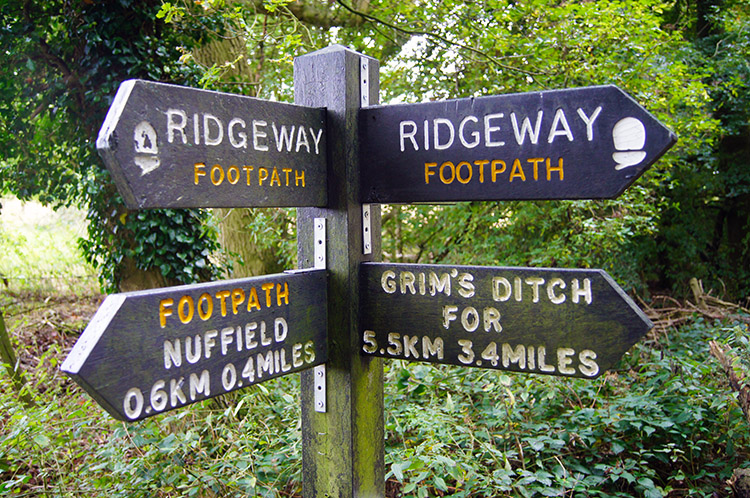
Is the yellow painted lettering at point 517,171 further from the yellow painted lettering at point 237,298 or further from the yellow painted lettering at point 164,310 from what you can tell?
the yellow painted lettering at point 164,310

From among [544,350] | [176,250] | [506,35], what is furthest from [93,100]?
[544,350]

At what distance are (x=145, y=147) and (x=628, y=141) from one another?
51.0 inches

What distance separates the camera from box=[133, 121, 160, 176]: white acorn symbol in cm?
145

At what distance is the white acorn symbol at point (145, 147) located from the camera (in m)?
1.45

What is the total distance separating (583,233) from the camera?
580 cm

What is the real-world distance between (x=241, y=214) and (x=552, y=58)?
419 centimetres

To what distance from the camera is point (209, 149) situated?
165 centimetres

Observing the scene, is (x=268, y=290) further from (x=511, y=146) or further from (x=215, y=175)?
(x=511, y=146)

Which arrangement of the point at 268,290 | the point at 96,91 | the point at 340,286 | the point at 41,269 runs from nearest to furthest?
the point at 268,290
the point at 340,286
the point at 96,91
the point at 41,269

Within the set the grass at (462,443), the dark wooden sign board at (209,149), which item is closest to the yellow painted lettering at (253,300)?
the dark wooden sign board at (209,149)

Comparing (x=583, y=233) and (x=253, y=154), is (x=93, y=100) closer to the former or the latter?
(x=253, y=154)

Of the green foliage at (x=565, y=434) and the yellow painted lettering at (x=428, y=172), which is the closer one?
the yellow painted lettering at (x=428, y=172)

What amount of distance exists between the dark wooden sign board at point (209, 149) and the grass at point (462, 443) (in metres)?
1.28

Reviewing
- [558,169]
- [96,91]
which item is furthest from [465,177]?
[96,91]
